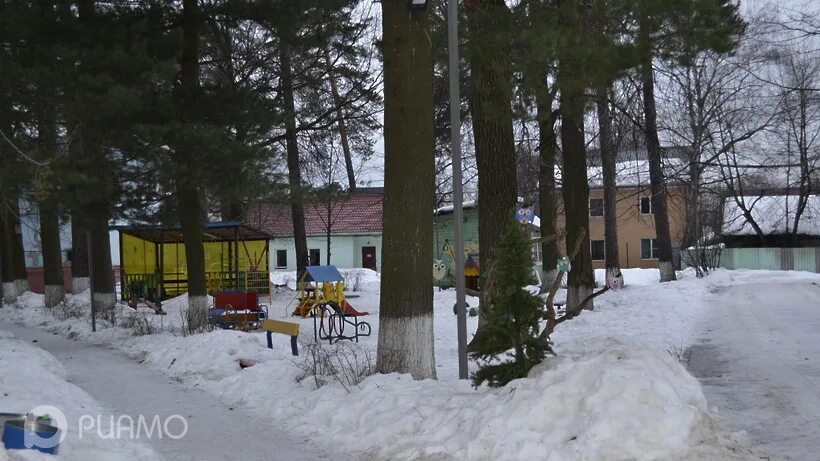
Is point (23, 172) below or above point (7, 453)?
above

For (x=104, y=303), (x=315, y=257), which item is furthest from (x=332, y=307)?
(x=315, y=257)

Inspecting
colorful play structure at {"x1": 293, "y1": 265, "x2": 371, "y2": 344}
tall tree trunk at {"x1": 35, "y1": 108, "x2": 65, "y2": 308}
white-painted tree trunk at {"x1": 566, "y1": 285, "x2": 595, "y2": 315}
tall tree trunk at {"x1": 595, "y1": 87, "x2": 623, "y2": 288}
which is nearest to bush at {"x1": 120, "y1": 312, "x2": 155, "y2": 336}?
tall tree trunk at {"x1": 35, "y1": 108, "x2": 65, "y2": 308}

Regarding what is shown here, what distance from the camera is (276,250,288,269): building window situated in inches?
2329

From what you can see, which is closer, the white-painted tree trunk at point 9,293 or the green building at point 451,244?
the white-painted tree trunk at point 9,293

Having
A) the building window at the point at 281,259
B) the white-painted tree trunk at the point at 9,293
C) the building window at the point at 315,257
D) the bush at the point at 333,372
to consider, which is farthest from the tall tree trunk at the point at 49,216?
the building window at the point at 281,259

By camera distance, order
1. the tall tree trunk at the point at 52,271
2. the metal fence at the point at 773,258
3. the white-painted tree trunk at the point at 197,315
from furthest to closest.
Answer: the metal fence at the point at 773,258
the tall tree trunk at the point at 52,271
the white-painted tree trunk at the point at 197,315

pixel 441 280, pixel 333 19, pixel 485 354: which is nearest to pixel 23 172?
pixel 333 19

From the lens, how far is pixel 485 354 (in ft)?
26.6

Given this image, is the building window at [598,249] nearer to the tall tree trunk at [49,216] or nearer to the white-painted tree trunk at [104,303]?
the tall tree trunk at [49,216]

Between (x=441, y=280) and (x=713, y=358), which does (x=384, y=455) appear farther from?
(x=441, y=280)

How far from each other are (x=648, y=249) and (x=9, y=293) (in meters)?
43.4

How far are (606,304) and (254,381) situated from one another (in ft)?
43.0

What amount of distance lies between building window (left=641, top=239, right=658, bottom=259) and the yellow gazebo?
35.0 metres

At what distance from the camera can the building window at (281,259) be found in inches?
2329
